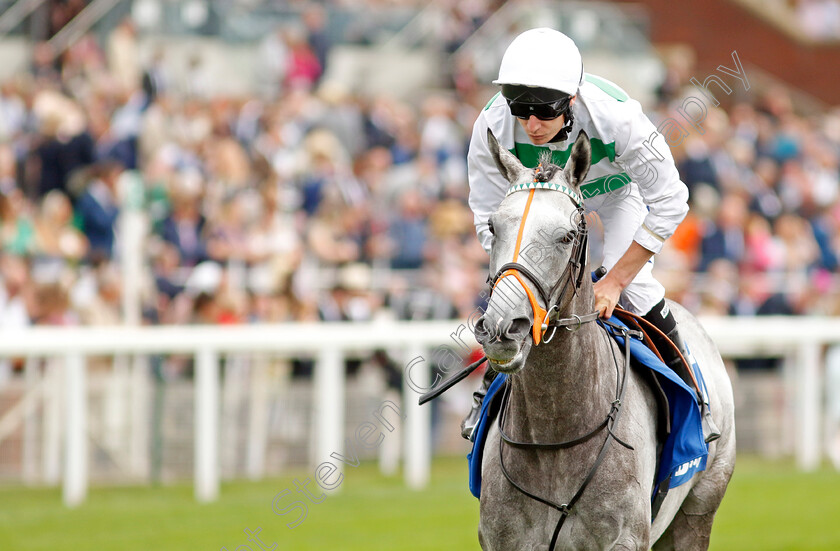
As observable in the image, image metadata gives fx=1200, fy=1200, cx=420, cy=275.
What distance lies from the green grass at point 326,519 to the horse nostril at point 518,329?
4.41 m

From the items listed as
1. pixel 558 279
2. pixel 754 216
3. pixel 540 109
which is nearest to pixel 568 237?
pixel 558 279

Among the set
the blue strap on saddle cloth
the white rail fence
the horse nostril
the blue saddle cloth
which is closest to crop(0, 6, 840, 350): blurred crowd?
the white rail fence

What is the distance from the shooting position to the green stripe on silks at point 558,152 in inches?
173

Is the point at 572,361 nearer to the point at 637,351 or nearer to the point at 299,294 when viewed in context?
the point at 637,351

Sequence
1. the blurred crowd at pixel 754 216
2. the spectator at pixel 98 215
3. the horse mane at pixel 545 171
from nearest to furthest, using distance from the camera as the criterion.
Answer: the horse mane at pixel 545 171 < the spectator at pixel 98 215 < the blurred crowd at pixel 754 216

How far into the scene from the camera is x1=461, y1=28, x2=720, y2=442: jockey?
4008mm

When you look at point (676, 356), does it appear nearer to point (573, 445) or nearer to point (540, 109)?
point (573, 445)

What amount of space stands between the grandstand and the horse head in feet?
18.4

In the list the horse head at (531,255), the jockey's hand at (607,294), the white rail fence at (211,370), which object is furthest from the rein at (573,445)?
the white rail fence at (211,370)

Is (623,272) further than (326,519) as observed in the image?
No

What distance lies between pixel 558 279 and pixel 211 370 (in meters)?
5.73

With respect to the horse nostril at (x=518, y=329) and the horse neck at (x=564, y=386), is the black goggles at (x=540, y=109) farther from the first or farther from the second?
the horse nostril at (x=518, y=329)

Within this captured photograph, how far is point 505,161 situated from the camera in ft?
13.0

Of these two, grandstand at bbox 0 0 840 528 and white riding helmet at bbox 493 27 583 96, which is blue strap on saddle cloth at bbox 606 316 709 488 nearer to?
white riding helmet at bbox 493 27 583 96
